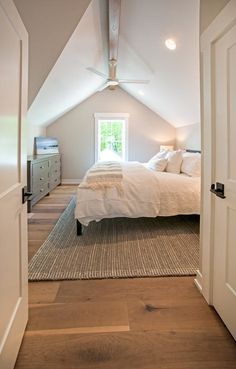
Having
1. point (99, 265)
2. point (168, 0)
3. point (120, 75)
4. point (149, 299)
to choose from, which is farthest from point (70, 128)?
point (149, 299)

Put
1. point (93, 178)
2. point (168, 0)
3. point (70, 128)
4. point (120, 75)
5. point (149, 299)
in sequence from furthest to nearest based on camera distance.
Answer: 1. point (70, 128)
2. point (120, 75)
3. point (93, 178)
4. point (168, 0)
5. point (149, 299)

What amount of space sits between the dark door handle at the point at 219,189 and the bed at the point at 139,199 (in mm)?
1655

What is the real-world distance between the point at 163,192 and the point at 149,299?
1.74 m

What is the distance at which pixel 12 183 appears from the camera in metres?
1.43

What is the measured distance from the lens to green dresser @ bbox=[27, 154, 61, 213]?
4637 millimetres

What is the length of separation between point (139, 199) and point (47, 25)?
2.62 metres

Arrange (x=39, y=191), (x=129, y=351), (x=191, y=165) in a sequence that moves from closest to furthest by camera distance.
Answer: (x=129, y=351) → (x=191, y=165) → (x=39, y=191)

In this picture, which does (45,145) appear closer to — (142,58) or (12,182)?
(142,58)

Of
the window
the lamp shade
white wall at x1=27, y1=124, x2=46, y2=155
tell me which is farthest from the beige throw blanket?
the window

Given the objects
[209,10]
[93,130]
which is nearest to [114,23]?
[209,10]

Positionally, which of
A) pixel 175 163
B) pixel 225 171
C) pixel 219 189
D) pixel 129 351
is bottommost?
pixel 129 351

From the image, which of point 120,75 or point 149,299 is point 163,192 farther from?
point 120,75

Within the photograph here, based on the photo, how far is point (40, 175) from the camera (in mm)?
5285

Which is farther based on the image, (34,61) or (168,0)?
(34,61)
